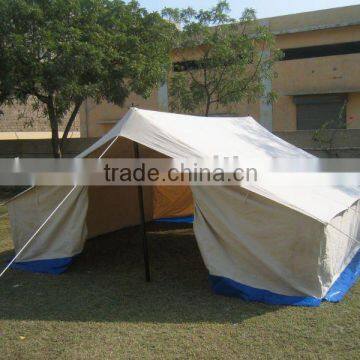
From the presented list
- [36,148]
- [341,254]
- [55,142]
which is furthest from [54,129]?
[341,254]

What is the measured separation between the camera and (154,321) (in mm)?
3877

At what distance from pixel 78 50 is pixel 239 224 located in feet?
22.4

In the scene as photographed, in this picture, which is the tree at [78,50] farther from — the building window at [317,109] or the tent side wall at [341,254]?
the tent side wall at [341,254]

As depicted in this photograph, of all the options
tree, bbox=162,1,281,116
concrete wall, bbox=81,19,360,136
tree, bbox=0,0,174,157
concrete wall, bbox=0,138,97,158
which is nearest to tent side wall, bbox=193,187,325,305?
tree, bbox=0,0,174,157

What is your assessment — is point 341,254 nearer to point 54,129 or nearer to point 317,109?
point 54,129

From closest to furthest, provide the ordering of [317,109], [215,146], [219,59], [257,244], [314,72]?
[257,244] < [215,146] < [219,59] < [314,72] < [317,109]

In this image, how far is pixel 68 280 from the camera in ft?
16.3

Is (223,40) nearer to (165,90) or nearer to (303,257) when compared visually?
(165,90)

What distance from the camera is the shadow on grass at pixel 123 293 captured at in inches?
158

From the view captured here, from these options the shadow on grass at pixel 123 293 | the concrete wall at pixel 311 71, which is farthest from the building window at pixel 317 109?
the shadow on grass at pixel 123 293

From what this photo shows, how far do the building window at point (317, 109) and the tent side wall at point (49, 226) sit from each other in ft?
40.0

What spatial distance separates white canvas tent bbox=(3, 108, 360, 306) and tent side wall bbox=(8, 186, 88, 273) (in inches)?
0.4

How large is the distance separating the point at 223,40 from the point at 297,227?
839 cm

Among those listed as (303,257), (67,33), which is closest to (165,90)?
(67,33)
